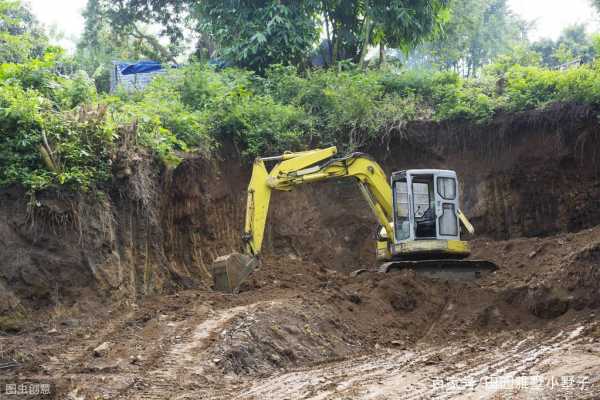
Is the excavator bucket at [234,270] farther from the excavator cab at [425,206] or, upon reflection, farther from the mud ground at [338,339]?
the excavator cab at [425,206]

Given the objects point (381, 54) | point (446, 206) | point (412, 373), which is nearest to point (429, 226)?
point (446, 206)

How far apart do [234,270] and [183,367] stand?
3908 mm

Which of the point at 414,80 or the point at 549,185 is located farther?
the point at 414,80

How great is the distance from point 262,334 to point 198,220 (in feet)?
20.6

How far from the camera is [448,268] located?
1496 centimetres

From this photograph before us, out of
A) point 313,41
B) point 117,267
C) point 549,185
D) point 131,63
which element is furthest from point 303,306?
point 131,63

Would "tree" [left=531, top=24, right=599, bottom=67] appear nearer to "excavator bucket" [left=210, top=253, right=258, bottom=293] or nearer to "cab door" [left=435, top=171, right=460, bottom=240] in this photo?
"cab door" [left=435, top=171, right=460, bottom=240]

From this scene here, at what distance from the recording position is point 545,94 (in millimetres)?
19812

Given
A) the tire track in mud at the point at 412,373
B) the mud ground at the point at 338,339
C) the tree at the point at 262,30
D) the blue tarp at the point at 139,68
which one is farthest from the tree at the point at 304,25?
the tire track in mud at the point at 412,373

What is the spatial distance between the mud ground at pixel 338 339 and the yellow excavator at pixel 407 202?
530mm

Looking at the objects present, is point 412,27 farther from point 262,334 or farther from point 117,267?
point 262,334

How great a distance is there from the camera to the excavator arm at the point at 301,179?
1427 centimetres

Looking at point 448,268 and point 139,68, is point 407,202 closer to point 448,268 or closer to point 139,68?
point 448,268

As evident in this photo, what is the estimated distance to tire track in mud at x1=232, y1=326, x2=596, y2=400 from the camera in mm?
8477
